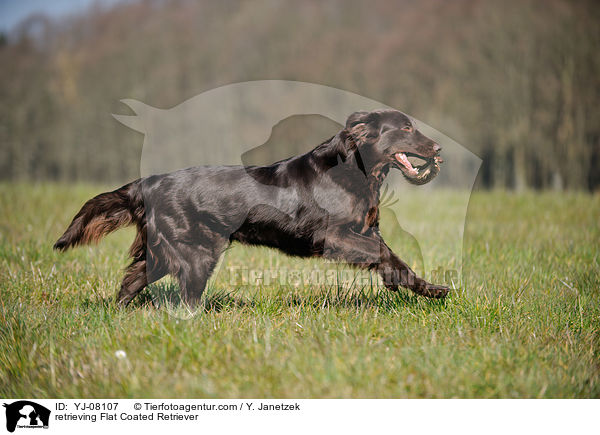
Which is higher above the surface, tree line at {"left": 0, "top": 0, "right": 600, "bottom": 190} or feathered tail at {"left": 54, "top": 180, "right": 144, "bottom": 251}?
tree line at {"left": 0, "top": 0, "right": 600, "bottom": 190}

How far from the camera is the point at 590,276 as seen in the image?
3971mm

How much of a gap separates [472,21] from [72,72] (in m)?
14.4

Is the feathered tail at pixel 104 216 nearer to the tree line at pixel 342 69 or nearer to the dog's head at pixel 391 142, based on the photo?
the dog's head at pixel 391 142

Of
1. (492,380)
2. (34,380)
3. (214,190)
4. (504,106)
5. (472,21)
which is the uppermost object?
(472,21)

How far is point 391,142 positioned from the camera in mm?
3193

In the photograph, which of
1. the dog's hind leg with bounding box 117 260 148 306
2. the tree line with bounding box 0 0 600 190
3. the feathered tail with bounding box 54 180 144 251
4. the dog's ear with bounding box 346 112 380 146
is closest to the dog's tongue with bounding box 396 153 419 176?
the dog's ear with bounding box 346 112 380 146

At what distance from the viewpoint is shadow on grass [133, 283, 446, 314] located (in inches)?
125

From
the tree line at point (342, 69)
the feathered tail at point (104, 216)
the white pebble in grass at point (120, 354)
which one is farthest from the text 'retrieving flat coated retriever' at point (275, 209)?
the tree line at point (342, 69)

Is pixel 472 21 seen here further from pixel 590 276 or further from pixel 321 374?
pixel 321 374

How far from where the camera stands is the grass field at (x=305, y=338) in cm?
219

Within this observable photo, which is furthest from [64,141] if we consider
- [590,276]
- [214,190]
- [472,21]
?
[590,276]

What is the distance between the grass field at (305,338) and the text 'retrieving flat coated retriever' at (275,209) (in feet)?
1.07
